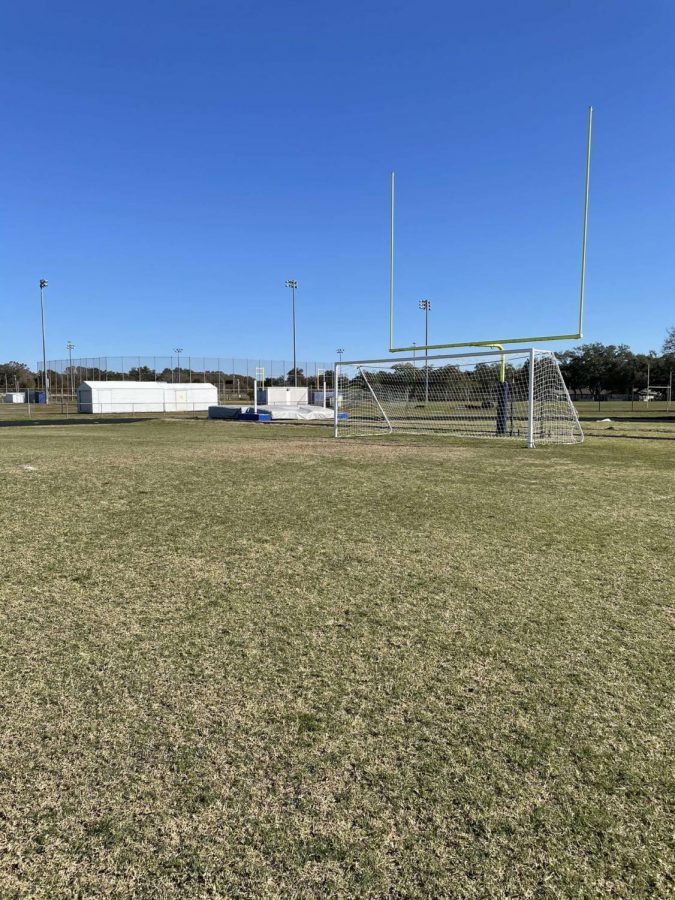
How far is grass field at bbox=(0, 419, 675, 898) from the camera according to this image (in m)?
1.35

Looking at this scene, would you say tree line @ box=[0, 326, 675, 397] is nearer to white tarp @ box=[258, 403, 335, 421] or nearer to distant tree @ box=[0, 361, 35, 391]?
distant tree @ box=[0, 361, 35, 391]

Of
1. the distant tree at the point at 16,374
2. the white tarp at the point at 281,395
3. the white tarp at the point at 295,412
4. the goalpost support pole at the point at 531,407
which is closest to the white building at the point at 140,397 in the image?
the white tarp at the point at 281,395

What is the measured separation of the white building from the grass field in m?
34.9

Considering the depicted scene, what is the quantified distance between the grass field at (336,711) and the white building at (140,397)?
34864 mm

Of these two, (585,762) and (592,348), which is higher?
(592,348)

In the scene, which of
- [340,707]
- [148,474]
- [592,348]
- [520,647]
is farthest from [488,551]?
[592,348]

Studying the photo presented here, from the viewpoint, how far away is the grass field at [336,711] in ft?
4.42

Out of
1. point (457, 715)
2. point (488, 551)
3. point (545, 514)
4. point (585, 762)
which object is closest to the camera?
point (585, 762)

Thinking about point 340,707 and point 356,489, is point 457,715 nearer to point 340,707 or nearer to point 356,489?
point 340,707

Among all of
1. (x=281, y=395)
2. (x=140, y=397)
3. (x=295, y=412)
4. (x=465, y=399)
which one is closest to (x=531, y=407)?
(x=465, y=399)

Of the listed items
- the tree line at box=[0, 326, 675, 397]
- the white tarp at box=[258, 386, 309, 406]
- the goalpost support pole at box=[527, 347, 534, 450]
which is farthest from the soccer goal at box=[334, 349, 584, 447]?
the tree line at box=[0, 326, 675, 397]

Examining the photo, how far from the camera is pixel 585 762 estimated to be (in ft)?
5.58

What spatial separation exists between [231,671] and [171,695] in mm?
270

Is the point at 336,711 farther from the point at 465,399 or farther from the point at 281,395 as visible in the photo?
the point at 281,395
